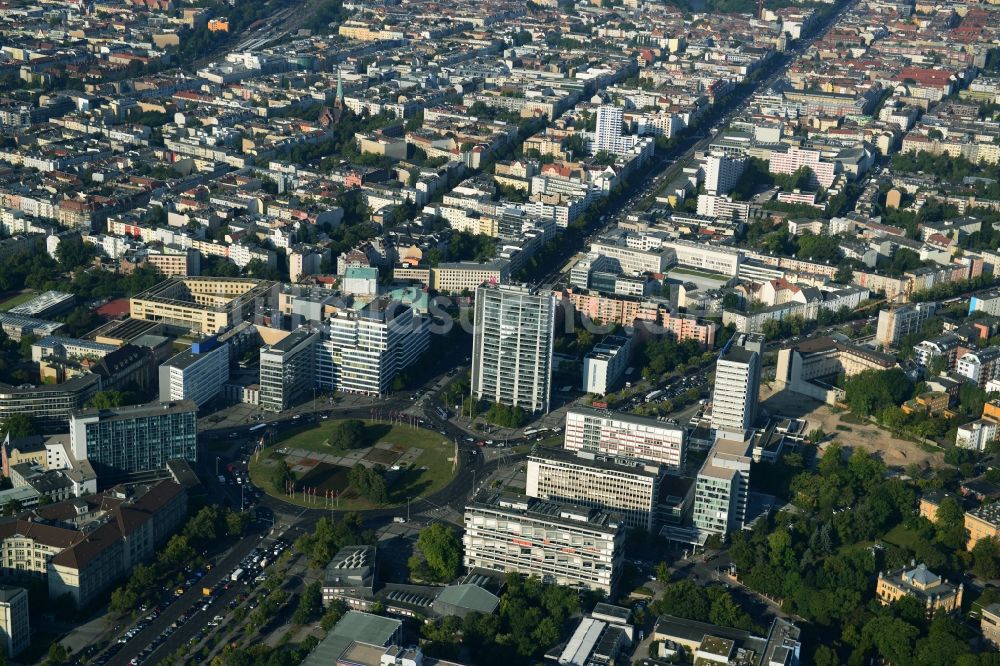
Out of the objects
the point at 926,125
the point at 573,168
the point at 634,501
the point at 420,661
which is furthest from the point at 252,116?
the point at 420,661

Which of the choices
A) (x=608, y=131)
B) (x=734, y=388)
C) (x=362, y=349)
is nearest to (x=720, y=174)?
(x=608, y=131)

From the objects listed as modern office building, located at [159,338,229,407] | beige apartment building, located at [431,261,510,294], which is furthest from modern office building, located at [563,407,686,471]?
beige apartment building, located at [431,261,510,294]

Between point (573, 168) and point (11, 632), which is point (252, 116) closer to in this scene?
point (573, 168)

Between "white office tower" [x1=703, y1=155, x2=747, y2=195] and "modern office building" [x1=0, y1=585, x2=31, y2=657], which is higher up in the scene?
"white office tower" [x1=703, y1=155, x2=747, y2=195]

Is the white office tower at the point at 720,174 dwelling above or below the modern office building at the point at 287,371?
above

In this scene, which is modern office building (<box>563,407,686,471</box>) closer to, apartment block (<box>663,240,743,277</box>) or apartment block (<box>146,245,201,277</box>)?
apartment block (<box>663,240,743,277</box>)

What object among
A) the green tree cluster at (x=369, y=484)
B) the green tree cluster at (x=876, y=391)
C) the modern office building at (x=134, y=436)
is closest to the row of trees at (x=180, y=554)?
the modern office building at (x=134, y=436)

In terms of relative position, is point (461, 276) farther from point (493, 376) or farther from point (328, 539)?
point (328, 539)

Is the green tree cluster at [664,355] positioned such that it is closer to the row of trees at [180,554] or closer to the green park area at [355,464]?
the green park area at [355,464]
